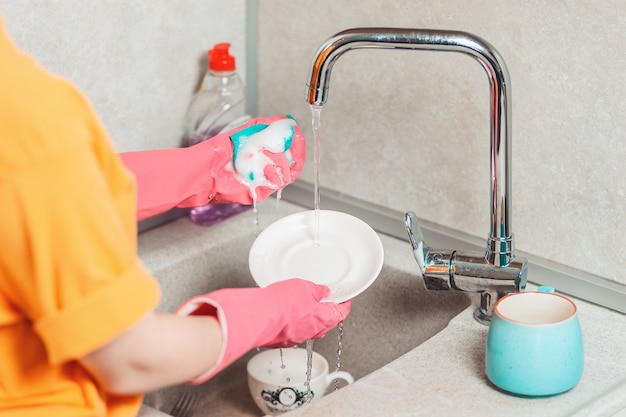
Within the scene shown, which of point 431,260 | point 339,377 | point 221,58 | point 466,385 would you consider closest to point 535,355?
point 466,385

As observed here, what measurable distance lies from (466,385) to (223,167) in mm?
408

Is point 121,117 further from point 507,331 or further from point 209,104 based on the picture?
point 507,331

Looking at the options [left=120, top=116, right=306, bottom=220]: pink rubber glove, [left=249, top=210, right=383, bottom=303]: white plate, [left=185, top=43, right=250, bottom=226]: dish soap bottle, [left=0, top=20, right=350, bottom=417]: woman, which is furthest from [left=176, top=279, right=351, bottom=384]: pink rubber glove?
[left=185, top=43, right=250, bottom=226]: dish soap bottle

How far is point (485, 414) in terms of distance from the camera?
0.91 meters

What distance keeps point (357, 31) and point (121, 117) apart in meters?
0.45

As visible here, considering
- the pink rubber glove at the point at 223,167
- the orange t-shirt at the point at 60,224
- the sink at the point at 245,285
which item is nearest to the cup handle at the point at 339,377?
the sink at the point at 245,285

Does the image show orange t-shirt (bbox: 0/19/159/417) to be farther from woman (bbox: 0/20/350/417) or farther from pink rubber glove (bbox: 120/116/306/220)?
pink rubber glove (bbox: 120/116/306/220)

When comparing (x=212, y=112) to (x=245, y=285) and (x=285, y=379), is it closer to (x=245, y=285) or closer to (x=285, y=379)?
(x=245, y=285)

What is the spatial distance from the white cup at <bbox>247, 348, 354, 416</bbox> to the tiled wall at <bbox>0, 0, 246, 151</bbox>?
0.37 m

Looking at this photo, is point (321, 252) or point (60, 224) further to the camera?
point (321, 252)

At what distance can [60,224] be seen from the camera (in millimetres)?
609

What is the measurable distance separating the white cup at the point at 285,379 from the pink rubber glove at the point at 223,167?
0.22m

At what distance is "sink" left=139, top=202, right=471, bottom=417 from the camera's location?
47.9 inches

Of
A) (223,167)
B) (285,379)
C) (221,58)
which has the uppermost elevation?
(221,58)
